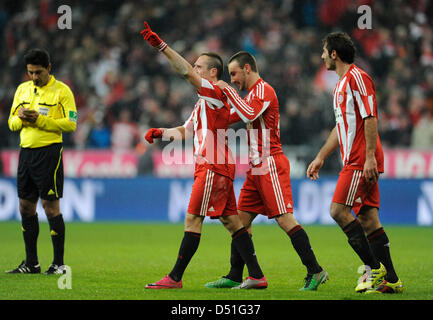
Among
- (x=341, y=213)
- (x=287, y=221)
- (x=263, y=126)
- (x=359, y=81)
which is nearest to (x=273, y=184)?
(x=287, y=221)

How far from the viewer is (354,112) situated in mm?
6172

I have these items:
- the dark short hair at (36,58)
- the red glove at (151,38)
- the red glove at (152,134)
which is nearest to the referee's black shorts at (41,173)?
the dark short hair at (36,58)

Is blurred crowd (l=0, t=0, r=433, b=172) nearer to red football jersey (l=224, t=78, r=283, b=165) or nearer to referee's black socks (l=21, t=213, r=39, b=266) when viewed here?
referee's black socks (l=21, t=213, r=39, b=266)

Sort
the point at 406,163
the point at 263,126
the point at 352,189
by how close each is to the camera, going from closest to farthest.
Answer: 1. the point at 352,189
2. the point at 263,126
3. the point at 406,163

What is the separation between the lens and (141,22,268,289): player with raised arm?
628cm

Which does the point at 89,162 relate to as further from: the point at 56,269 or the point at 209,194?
the point at 209,194

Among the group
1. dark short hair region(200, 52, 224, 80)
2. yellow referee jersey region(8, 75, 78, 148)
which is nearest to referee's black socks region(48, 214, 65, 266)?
yellow referee jersey region(8, 75, 78, 148)

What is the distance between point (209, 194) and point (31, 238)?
2.35 m

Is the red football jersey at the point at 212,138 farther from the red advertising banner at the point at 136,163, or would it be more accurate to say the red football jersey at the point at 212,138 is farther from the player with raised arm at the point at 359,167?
the red advertising banner at the point at 136,163

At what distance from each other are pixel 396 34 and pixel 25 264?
46.0 feet

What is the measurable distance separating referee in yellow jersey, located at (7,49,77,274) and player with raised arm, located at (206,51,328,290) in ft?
6.26
